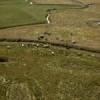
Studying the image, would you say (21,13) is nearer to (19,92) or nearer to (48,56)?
(48,56)

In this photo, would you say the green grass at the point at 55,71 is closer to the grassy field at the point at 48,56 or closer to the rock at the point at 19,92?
the grassy field at the point at 48,56

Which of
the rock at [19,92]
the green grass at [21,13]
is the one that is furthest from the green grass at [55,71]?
the green grass at [21,13]

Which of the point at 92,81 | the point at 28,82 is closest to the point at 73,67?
the point at 92,81

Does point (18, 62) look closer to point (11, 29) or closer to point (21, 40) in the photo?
point (21, 40)

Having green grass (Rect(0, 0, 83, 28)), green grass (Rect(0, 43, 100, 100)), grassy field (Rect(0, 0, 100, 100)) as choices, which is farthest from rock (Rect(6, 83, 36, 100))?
green grass (Rect(0, 0, 83, 28))

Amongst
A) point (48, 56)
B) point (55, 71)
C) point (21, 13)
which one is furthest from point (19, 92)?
point (21, 13)

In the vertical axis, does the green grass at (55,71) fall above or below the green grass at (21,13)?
below

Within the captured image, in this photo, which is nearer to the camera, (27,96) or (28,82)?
(27,96)
